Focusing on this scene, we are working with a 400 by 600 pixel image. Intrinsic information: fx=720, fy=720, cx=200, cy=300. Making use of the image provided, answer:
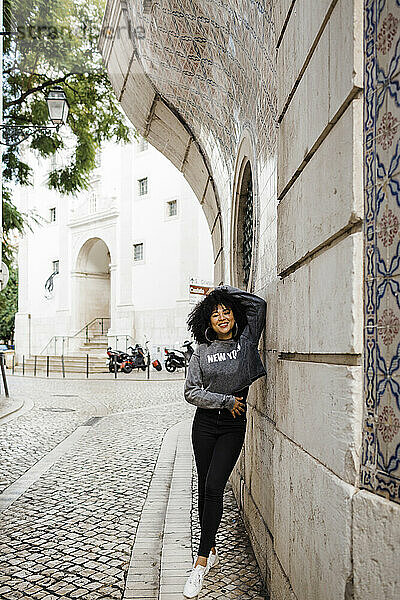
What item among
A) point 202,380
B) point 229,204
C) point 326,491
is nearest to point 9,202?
point 229,204

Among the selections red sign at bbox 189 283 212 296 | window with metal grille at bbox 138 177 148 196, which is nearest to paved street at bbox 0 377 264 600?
red sign at bbox 189 283 212 296

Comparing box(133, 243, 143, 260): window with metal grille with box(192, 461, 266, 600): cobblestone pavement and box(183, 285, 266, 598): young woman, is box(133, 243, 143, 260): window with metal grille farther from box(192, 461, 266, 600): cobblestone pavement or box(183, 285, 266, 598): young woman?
box(183, 285, 266, 598): young woman

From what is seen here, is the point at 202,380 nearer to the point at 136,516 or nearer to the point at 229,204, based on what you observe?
the point at 136,516

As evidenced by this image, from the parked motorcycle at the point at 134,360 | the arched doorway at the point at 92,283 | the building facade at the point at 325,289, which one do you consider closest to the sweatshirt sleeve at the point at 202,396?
the building facade at the point at 325,289

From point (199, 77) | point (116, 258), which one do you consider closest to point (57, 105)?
point (199, 77)

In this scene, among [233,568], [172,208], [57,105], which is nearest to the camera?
[233,568]

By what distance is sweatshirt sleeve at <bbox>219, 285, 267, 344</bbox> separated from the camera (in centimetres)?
437

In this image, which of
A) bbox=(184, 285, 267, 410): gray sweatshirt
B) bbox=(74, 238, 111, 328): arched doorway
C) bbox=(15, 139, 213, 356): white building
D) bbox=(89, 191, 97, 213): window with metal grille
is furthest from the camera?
bbox=(74, 238, 111, 328): arched doorway

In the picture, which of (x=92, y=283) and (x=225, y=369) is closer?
(x=225, y=369)

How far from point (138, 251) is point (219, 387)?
29151mm

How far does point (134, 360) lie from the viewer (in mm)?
28250

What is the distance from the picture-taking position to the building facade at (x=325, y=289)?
1845mm

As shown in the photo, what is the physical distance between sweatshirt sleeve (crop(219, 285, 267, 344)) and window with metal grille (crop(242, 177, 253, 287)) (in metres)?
1.34

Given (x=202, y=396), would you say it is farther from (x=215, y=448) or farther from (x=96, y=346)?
(x=96, y=346)
